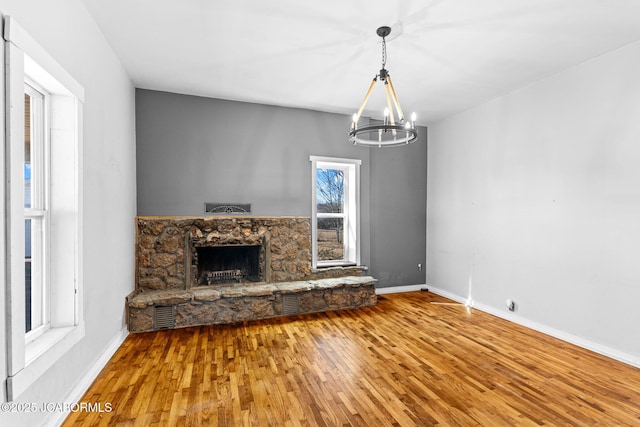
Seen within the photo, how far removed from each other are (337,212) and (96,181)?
331cm

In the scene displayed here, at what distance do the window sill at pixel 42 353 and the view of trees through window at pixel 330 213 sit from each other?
3.31 meters

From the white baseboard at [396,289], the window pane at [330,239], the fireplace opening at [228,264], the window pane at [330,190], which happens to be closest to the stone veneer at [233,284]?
the fireplace opening at [228,264]

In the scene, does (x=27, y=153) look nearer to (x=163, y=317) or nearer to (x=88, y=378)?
(x=88, y=378)

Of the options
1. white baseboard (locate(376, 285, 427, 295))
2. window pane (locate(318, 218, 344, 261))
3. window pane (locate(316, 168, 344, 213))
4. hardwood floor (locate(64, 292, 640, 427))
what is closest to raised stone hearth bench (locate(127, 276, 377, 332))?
hardwood floor (locate(64, 292, 640, 427))

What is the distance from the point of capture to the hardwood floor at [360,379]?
Result: 2.06m

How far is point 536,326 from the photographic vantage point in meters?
3.63

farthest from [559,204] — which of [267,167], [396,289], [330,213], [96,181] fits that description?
[96,181]

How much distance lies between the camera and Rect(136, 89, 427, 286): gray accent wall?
13.2 ft

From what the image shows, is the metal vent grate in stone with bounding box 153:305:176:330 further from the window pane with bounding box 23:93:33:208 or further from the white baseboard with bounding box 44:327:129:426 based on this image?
the window pane with bounding box 23:93:33:208

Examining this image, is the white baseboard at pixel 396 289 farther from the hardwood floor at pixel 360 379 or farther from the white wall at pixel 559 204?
the hardwood floor at pixel 360 379

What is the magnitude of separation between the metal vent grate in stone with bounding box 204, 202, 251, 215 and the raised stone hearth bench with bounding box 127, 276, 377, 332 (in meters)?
0.99

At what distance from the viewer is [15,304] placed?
153cm

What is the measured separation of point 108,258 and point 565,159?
469cm

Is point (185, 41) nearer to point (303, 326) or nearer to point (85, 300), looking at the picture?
point (85, 300)
